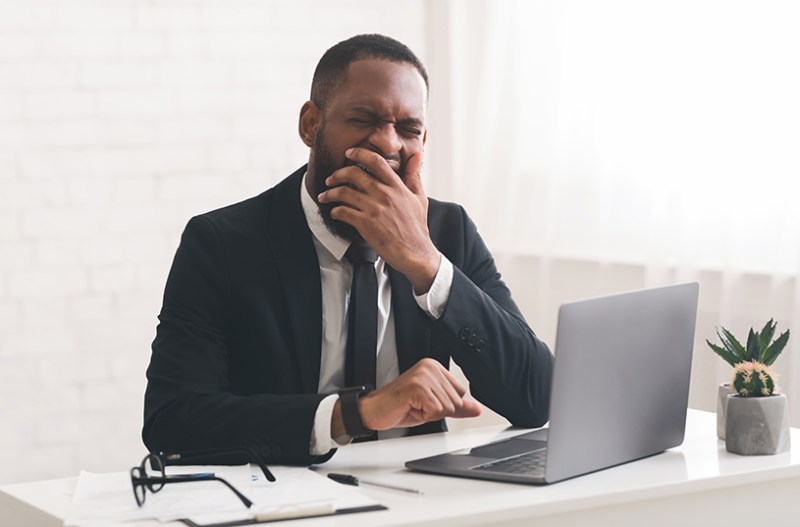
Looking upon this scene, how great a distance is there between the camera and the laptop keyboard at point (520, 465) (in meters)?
1.68

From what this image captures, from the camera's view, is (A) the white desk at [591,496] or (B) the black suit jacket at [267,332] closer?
(A) the white desk at [591,496]

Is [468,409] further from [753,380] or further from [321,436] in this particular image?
[753,380]

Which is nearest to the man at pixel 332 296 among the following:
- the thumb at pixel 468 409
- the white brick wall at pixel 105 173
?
the thumb at pixel 468 409

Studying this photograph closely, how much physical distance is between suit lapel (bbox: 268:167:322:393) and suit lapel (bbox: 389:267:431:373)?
161 mm

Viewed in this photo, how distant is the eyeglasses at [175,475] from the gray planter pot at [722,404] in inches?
27.7

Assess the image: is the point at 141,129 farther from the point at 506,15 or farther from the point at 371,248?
the point at 371,248

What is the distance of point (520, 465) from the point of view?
1.72 meters

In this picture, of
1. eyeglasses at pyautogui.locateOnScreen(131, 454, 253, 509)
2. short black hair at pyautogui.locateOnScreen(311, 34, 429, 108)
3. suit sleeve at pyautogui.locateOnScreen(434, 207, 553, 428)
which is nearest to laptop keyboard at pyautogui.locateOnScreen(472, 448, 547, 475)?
suit sleeve at pyautogui.locateOnScreen(434, 207, 553, 428)

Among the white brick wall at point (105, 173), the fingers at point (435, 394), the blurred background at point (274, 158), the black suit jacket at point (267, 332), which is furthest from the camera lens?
the white brick wall at point (105, 173)

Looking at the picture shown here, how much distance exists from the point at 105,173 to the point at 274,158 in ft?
1.82

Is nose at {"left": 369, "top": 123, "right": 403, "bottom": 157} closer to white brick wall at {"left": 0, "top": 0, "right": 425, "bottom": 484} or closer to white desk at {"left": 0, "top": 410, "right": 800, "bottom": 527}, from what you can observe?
white desk at {"left": 0, "top": 410, "right": 800, "bottom": 527}

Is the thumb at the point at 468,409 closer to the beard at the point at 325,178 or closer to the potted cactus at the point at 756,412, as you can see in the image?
the potted cactus at the point at 756,412

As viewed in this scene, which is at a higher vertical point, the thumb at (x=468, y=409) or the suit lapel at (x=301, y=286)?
the suit lapel at (x=301, y=286)

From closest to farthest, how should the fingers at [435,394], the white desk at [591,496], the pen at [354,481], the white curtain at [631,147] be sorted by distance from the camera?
the white desk at [591,496] < the pen at [354,481] < the fingers at [435,394] < the white curtain at [631,147]
